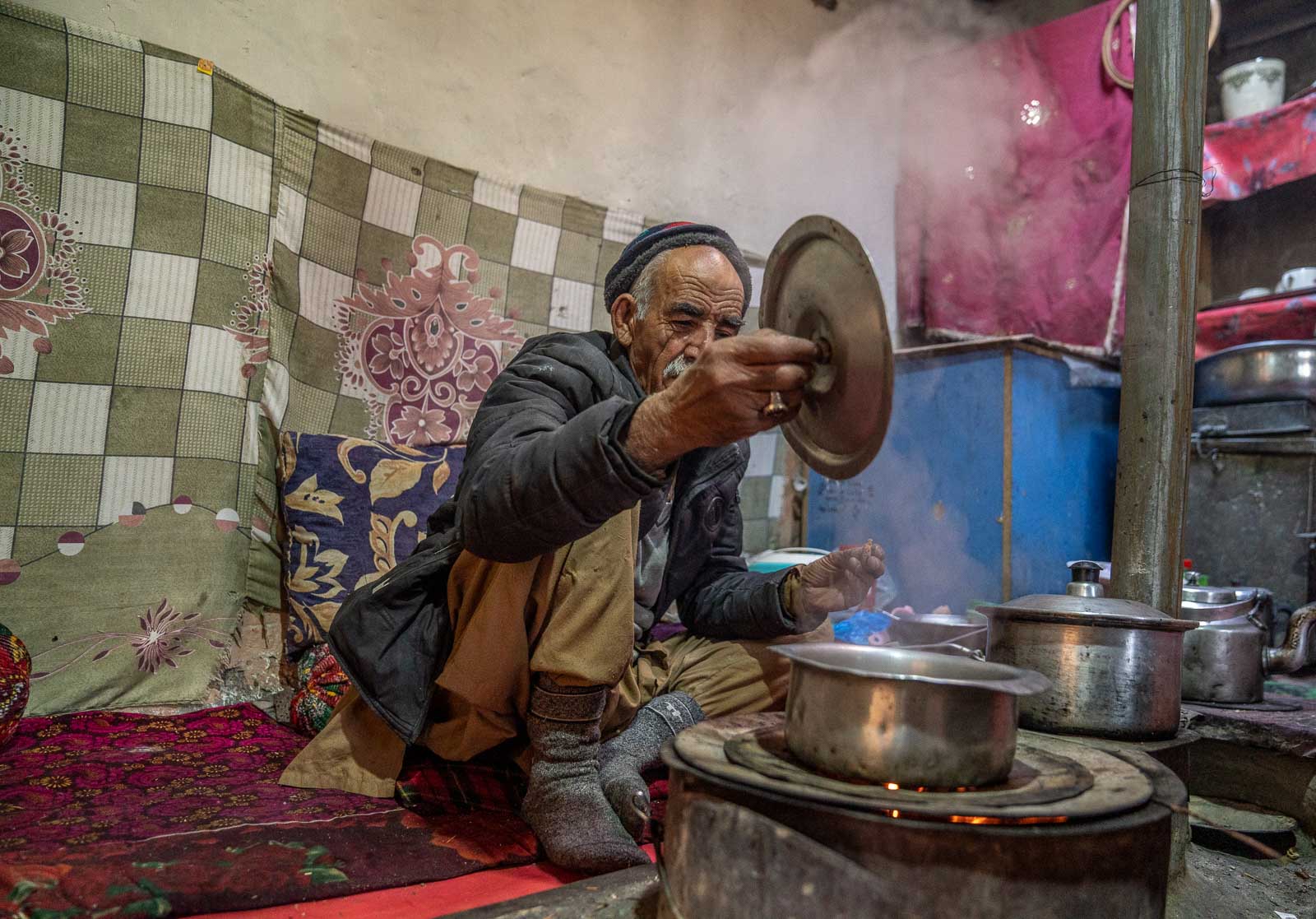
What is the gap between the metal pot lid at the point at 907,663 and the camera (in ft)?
3.36

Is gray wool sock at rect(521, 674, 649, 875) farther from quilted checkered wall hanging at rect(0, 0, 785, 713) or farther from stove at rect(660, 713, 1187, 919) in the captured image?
quilted checkered wall hanging at rect(0, 0, 785, 713)

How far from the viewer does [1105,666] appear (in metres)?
1.67

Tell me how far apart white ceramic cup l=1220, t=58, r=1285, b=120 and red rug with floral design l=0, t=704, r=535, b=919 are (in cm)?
461

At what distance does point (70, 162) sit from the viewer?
88.7 inches

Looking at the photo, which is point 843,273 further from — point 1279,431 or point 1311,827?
point 1279,431

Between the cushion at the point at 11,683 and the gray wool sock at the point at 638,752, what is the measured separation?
4.20 feet

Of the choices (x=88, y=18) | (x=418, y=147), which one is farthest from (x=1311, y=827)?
(x=88, y=18)

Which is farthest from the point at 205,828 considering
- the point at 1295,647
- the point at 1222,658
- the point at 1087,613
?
the point at 1295,647

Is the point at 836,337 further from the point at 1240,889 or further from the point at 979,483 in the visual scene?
the point at 979,483

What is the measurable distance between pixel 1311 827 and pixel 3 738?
9.70ft

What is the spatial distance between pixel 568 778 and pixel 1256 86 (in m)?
4.65

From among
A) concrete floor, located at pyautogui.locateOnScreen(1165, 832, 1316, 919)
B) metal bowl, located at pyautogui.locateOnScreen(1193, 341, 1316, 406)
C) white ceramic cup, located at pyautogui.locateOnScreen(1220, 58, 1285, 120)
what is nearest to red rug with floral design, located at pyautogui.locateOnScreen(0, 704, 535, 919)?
concrete floor, located at pyautogui.locateOnScreen(1165, 832, 1316, 919)

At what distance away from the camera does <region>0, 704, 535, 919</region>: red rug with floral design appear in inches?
49.3

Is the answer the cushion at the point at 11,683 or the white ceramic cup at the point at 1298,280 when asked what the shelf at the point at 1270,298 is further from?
the cushion at the point at 11,683
